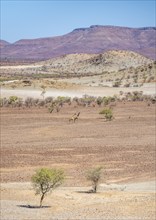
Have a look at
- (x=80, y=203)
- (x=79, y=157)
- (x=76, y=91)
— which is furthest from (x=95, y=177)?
(x=76, y=91)

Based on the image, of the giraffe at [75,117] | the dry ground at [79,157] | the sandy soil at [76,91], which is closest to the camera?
the dry ground at [79,157]

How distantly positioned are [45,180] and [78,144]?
16.6 metres

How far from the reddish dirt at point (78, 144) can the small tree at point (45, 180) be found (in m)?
4.16

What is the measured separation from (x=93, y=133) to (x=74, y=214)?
24.3m

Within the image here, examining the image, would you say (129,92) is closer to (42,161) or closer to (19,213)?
(42,161)

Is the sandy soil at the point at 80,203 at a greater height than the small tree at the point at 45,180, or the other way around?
the small tree at the point at 45,180

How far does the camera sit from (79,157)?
36656mm

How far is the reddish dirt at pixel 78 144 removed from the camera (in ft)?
108

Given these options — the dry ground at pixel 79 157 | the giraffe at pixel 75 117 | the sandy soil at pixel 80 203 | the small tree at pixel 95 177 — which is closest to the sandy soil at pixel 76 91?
the dry ground at pixel 79 157

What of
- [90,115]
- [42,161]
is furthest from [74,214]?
[90,115]

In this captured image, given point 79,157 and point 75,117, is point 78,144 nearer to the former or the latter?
point 79,157

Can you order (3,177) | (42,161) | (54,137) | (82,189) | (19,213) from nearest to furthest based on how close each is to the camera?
(19,213) < (82,189) < (3,177) < (42,161) < (54,137)

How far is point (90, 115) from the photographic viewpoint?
59.3m

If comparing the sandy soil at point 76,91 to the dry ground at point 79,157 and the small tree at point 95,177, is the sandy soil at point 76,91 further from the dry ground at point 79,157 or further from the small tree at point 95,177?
the small tree at point 95,177
